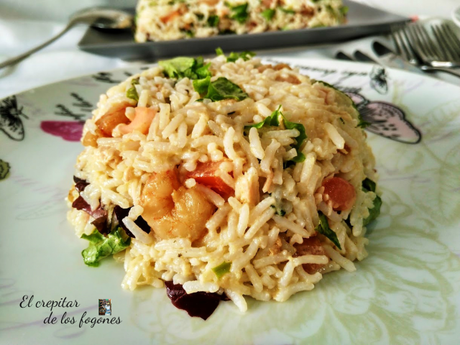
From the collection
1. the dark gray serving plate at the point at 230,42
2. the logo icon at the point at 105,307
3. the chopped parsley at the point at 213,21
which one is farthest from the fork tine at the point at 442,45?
the logo icon at the point at 105,307

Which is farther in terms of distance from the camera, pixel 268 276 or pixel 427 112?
pixel 427 112

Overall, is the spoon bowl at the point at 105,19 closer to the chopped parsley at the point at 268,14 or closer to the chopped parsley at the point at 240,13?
the chopped parsley at the point at 240,13

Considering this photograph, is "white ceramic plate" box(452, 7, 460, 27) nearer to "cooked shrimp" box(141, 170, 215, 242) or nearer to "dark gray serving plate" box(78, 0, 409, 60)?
"dark gray serving plate" box(78, 0, 409, 60)

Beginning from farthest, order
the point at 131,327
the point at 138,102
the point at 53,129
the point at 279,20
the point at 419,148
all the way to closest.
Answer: the point at 279,20 < the point at 53,129 < the point at 419,148 < the point at 138,102 < the point at 131,327

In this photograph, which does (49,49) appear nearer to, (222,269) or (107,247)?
(107,247)

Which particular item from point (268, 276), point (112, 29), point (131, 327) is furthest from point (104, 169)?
point (112, 29)

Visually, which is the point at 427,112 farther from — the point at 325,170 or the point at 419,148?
the point at 325,170

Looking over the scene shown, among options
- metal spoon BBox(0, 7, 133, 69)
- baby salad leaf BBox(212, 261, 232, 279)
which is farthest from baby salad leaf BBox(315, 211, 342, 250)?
metal spoon BBox(0, 7, 133, 69)

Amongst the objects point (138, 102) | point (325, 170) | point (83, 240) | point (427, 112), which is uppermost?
point (138, 102)
